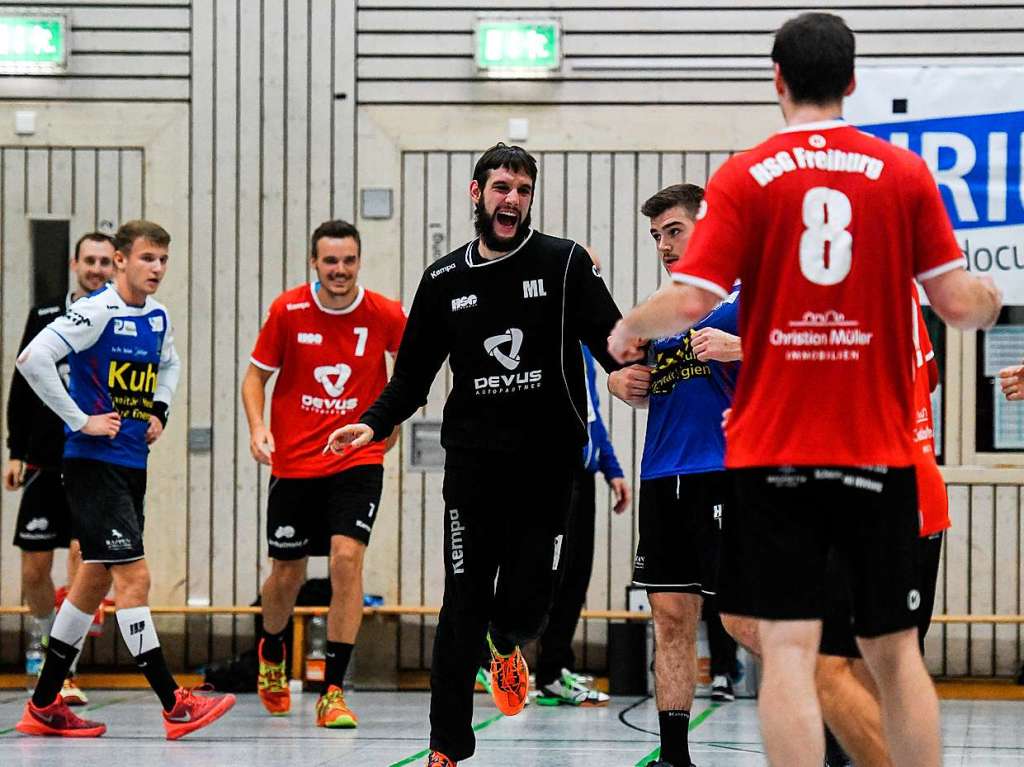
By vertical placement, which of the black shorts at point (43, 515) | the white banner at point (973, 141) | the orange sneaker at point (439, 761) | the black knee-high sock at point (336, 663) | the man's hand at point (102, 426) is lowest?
the black knee-high sock at point (336, 663)

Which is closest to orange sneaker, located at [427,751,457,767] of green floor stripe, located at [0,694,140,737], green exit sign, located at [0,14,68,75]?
green floor stripe, located at [0,694,140,737]

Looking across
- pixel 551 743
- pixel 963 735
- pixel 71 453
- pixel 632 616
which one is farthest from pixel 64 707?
pixel 963 735

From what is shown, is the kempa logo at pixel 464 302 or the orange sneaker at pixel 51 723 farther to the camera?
the orange sneaker at pixel 51 723

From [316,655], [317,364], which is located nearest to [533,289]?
[317,364]

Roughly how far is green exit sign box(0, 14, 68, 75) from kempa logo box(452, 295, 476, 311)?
5.38 metres

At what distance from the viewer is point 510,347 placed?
17.2 feet

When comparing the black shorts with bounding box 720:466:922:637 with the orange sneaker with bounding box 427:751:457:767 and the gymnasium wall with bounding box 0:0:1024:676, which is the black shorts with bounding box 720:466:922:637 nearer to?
the orange sneaker with bounding box 427:751:457:767

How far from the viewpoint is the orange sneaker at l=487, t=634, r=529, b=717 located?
567cm

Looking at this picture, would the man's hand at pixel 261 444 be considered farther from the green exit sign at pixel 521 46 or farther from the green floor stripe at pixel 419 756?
the green exit sign at pixel 521 46

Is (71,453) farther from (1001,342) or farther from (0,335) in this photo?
(1001,342)

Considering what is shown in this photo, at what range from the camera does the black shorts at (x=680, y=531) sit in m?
5.42

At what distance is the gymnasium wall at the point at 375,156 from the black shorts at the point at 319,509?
75.6 inches

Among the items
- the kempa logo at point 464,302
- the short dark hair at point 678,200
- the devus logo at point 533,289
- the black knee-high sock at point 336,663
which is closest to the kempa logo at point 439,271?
the kempa logo at point 464,302

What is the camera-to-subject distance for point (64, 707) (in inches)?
275
